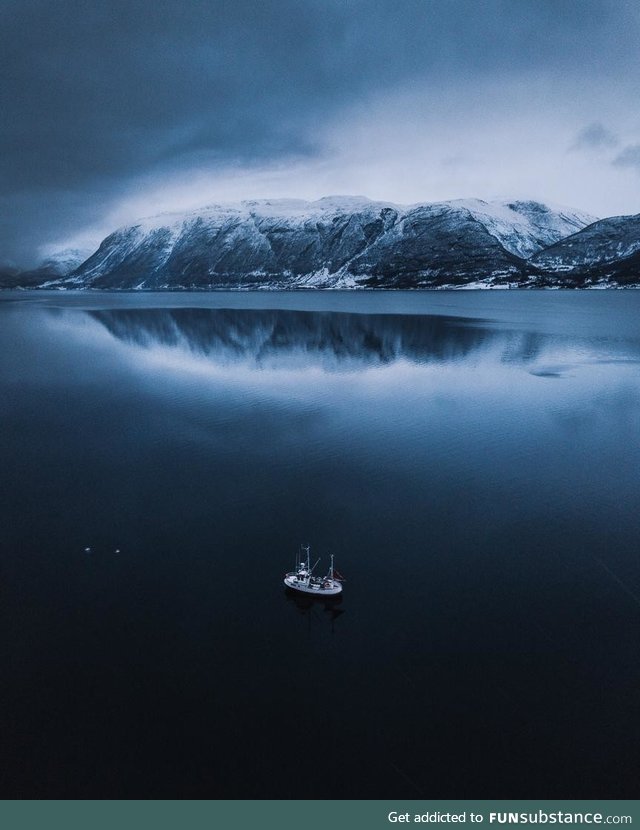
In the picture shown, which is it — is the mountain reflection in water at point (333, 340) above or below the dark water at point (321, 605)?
above

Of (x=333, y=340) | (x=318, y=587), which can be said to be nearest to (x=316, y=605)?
(x=318, y=587)

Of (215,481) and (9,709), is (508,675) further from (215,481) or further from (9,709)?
(215,481)

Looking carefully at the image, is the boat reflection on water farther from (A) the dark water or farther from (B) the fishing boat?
(B) the fishing boat

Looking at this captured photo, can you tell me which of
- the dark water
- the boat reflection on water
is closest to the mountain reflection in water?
the dark water

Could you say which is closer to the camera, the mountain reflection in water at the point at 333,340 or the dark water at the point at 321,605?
the dark water at the point at 321,605

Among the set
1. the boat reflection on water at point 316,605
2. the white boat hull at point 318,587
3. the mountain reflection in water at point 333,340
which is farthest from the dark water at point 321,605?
the mountain reflection in water at point 333,340

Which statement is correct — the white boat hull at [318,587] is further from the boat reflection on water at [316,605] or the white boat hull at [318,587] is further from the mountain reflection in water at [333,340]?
the mountain reflection in water at [333,340]
